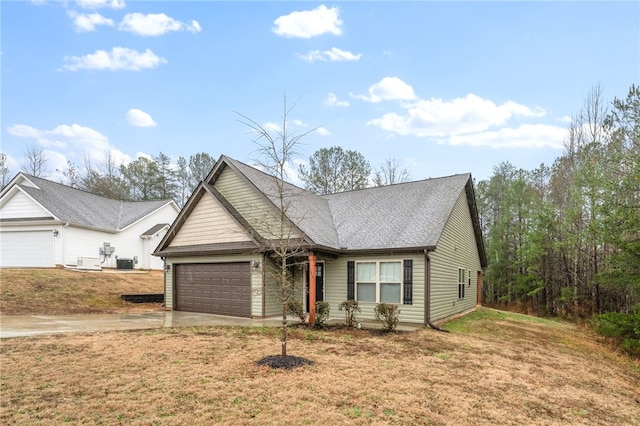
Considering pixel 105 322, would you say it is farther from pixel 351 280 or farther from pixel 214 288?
pixel 351 280

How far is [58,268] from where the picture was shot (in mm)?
21328

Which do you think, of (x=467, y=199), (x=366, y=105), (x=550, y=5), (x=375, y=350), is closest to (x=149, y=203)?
(x=366, y=105)

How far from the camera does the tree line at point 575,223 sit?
44.8 ft

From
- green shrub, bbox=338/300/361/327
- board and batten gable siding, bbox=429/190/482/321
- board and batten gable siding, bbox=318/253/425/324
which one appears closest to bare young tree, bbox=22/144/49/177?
board and batten gable siding, bbox=318/253/425/324

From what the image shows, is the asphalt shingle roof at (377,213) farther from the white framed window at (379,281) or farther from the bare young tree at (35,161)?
the bare young tree at (35,161)

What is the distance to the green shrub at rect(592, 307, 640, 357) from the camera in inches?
474

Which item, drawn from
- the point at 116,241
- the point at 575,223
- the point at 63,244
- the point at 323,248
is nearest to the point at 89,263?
the point at 63,244

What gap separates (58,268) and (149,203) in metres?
9.91

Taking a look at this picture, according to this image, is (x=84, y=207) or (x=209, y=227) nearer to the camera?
(x=209, y=227)

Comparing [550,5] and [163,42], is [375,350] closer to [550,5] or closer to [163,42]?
[550,5]

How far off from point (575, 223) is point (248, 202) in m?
19.3

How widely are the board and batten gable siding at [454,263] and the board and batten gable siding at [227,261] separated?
6.00 meters

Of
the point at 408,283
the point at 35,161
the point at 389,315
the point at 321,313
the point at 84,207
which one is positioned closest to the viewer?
the point at 389,315

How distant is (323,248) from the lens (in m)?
12.3
